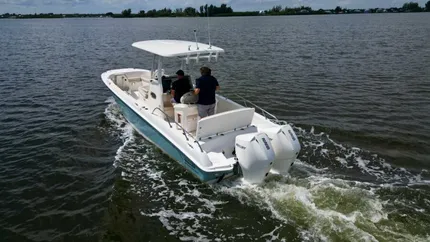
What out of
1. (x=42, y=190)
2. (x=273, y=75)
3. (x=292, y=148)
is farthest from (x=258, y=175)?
(x=273, y=75)

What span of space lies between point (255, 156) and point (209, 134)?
4.64 ft

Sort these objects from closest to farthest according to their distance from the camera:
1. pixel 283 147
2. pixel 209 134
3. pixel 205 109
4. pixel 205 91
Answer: pixel 283 147, pixel 209 134, pixel 205 91, pixel 205 109

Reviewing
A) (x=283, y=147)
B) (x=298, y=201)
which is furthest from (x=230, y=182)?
(x=298, y=201)

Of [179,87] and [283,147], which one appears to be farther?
[179,87]

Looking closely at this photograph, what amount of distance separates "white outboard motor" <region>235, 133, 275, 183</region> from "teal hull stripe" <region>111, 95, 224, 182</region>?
545 millimetres

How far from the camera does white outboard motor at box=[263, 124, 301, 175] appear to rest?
24.1ft

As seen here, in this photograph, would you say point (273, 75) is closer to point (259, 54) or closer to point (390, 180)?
point (259, 54)

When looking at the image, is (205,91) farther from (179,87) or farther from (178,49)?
(178,49)

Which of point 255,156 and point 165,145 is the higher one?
point 255,156

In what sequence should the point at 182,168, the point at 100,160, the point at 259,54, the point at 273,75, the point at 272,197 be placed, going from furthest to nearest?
the point at 259,54
the point at 273,75
the point at 100,160
the point at 182,168
the point at 272,197

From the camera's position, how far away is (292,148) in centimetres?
736

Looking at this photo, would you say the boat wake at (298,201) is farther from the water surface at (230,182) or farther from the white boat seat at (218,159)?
the white boat seat at (218,159)

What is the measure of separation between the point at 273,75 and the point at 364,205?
1224cm

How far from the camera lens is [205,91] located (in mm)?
8336
